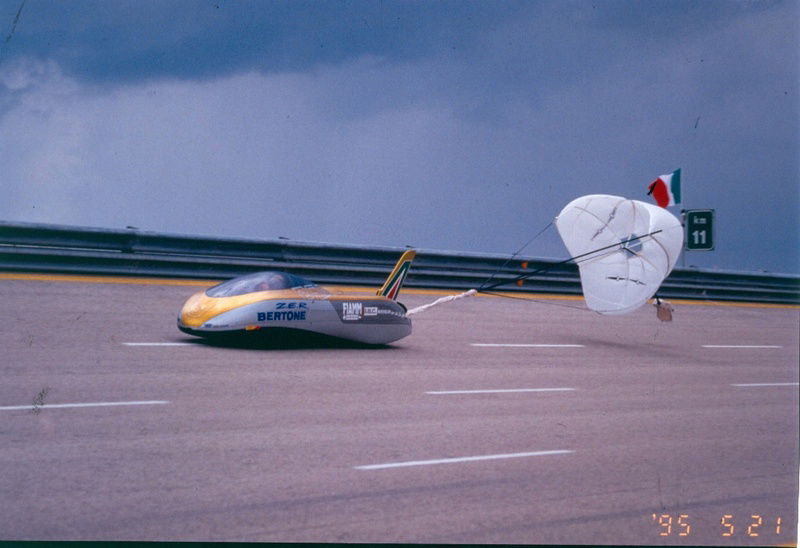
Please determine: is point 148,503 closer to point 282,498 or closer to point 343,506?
point 282,498

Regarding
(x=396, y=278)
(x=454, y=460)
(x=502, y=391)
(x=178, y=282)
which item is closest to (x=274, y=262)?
(x=178, y=282)

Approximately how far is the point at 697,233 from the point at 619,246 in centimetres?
111

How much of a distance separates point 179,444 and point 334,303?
4.64m

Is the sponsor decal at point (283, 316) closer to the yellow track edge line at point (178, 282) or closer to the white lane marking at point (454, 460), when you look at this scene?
the yellow track edge line at point (178, 282)

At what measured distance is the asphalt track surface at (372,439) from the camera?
4980 mm

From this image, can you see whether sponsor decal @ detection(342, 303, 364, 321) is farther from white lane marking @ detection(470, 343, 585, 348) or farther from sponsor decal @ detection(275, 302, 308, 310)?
white lane marking @ detection(470, 343, 585, 348)

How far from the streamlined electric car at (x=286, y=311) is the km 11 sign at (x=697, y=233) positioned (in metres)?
4.23

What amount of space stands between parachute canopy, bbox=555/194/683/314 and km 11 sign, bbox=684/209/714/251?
0.15 meters

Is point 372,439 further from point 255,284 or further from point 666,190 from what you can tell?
point 666,190

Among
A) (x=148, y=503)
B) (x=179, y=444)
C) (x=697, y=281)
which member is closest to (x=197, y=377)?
(x=179, y=444)

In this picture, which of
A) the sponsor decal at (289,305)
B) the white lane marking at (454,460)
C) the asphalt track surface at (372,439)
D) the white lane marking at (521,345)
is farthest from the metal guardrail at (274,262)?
the white lane marking at (454,460)

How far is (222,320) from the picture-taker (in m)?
9.75

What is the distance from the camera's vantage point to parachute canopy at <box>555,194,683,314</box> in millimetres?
12031

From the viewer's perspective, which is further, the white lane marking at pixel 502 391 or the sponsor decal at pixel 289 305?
the sponsor decal at pixel 289 305
